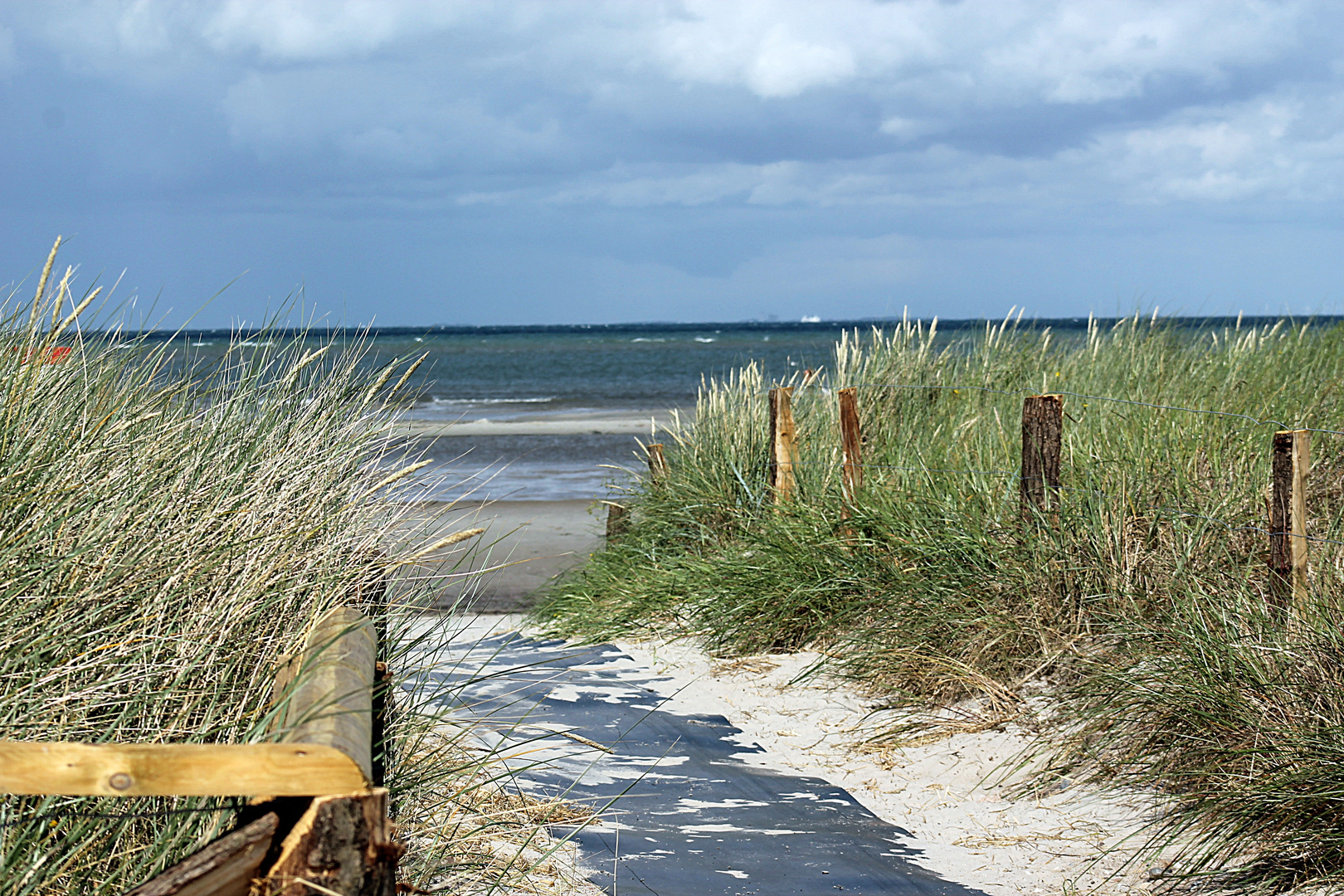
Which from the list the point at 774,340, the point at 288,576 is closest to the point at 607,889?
the point at 288,576

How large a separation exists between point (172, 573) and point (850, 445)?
4.89 m

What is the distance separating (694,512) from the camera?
8.01 meters

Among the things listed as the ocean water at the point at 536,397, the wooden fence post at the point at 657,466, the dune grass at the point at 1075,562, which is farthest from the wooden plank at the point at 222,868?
the wooden fence post at the point at 657,466

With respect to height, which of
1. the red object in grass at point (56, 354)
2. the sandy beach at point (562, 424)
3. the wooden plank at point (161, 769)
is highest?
the red object in grass at point (56, 354)

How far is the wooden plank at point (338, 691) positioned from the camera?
1.66 m

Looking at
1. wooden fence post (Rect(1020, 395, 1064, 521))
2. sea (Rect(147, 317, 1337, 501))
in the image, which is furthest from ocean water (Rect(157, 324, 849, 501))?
wooden fence post (Rect(1020, 395, 1064, 521))

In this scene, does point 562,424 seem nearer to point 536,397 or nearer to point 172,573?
point 536,397

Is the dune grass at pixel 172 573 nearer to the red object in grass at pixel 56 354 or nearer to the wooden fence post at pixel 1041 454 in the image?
the red object in grass at pixel 56 354

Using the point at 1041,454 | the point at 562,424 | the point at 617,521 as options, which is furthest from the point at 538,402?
the point at 1041,454

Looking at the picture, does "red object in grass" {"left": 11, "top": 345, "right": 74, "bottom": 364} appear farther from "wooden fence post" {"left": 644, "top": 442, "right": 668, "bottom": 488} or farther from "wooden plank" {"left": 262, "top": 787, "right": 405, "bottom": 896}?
"wooden fence post" {"left": 644, "top": 442, "right": 668, "bottom": 488}

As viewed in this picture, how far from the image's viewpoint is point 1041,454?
A: 18.1ft

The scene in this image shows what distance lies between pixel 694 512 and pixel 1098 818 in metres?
4.22

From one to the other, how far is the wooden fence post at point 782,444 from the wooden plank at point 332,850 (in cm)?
579

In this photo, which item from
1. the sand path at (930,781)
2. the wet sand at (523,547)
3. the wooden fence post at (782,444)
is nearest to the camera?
the sand path at (930,781)
